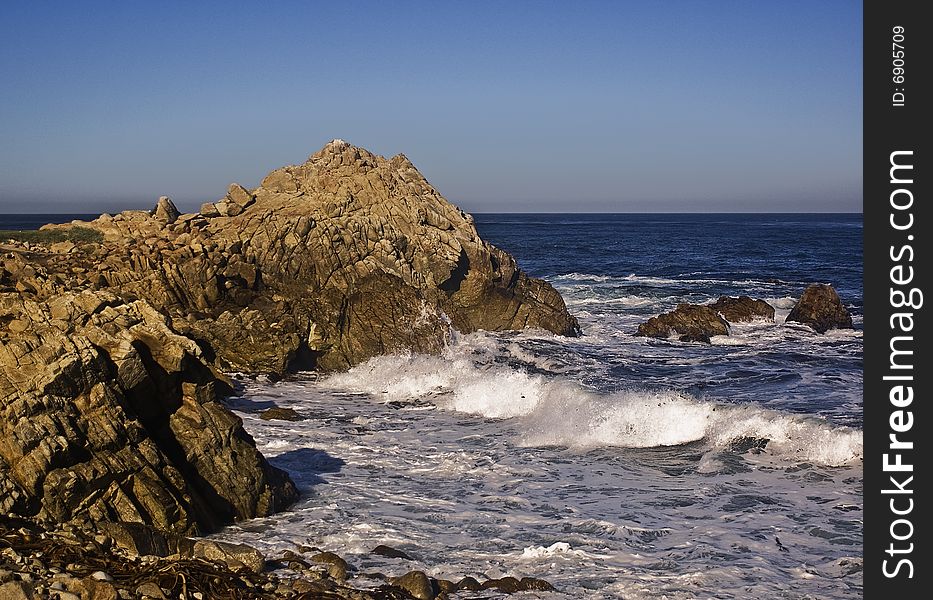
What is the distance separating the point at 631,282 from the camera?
45531mm

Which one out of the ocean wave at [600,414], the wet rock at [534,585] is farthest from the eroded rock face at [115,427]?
the ocean wave at [600,414]

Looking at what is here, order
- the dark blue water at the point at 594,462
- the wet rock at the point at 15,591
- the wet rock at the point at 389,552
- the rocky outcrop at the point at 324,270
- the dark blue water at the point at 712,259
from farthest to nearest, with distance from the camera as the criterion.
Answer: the dark blue water at the point at 712,259 < the rocky outcrop at the point at 324,270 < the dark blue water at the point at 594,462 < the wet rock at the point at 389,552 < the wet rock at the point at 15,591

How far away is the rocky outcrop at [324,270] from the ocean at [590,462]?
3.30ft

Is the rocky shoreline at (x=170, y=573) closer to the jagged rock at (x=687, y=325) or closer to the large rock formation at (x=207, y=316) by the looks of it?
the large rock formation at (x=207, y=316)

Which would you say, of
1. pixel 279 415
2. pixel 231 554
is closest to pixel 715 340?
pixel 279 415

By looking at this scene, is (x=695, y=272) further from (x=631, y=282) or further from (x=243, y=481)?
(x=243, y=481)

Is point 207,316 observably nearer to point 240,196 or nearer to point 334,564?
point 240,196

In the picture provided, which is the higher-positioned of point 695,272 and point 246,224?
point 246,224

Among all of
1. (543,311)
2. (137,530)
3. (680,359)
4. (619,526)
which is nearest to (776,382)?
(680,359)

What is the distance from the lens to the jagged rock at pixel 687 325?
27.8 meters

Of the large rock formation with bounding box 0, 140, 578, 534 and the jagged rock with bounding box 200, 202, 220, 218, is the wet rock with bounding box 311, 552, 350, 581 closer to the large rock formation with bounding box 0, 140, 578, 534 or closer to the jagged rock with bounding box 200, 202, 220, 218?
the large rock formation with bounding box 0, 140, 578, 534

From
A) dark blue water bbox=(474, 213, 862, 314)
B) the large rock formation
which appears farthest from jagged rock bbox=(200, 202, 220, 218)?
dark blue water bbox=(474, 213, 862, 314)

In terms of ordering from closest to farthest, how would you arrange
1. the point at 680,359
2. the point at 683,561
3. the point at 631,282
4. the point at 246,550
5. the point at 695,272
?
the point at 246,550 → the point at 683,561 → the point at 680,359 → the point at 631,282 → the point at 695,272

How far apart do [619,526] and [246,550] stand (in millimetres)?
4680
